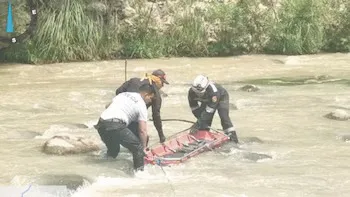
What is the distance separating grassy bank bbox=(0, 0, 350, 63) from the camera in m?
17.3

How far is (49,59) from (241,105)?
6.95 meters

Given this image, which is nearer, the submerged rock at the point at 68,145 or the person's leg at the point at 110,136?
the person's leg at the point at 110,136

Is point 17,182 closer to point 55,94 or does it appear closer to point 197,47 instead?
point 55,94

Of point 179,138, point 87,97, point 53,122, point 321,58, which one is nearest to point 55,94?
point 87,97

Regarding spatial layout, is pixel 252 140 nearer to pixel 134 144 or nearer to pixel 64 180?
pixel 134 144

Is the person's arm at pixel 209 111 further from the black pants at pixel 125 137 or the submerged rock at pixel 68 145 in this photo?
the black pants at pixel 125 137

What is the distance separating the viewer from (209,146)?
27.1 feet

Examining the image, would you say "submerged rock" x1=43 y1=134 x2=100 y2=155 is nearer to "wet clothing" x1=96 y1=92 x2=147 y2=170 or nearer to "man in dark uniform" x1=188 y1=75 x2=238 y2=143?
"wet clothing" x1=96 y1=92 x2=147 y2=170

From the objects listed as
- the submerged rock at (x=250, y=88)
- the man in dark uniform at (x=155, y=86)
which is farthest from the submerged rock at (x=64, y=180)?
the submerged rock at (x=250, y=88)

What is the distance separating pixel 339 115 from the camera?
33.9 ft

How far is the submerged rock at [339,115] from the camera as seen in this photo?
33.9ft

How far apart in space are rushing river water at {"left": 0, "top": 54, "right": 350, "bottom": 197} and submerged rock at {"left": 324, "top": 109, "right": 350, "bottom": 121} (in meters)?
0.17

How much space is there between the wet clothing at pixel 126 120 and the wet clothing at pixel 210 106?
1.56 meters

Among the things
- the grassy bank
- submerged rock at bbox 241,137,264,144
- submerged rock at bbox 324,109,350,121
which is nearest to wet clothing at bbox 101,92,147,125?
submerged rock at bbox 241,137,264,144
